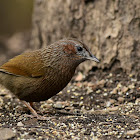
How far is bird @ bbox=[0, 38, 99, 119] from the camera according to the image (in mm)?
5199

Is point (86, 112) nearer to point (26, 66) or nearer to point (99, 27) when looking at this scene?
point (26, 66)

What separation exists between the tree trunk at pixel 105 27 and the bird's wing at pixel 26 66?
1.99 meters

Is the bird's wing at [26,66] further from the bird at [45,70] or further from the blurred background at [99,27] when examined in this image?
the blurred background at [99,27]

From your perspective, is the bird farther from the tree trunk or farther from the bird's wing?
the tree trunk

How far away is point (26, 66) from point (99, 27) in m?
2.33

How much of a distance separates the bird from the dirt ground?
17.4 inches

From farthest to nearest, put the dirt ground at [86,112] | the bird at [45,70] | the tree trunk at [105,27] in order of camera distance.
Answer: the tree trunk at [105,27] < the bird at [45,70] < the dirt ground at [86,112]

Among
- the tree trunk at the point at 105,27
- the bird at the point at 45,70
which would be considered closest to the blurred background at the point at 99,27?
the tree trunk at the point at 105,27

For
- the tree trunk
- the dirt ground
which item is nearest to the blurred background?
the tree trunk

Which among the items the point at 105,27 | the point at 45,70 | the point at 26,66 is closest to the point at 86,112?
the point at 45,70

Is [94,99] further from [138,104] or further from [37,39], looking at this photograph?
[37,39]

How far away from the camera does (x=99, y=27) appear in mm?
7059

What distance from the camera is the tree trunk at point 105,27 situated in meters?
6.65

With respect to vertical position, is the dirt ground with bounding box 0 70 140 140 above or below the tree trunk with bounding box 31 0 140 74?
below
